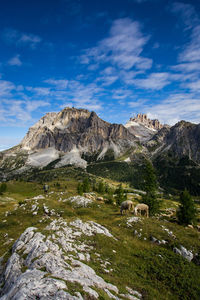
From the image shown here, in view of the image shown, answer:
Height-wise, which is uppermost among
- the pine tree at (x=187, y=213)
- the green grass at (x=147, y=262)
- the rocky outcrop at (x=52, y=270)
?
the rocky outcrop at (x=52, y=270)

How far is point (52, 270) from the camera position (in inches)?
568

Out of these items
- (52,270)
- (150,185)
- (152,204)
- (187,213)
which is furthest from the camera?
(150,185)

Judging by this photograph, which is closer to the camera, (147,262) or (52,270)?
(52,270)

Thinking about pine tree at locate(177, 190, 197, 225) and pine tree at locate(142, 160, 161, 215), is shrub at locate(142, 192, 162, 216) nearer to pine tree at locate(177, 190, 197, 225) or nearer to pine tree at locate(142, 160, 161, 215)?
pine tree at locate(142, 160, 161, 215)

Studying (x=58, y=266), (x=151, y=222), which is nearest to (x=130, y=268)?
(x=58, y=266)

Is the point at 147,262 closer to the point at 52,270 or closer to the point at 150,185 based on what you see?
the point at 52,270

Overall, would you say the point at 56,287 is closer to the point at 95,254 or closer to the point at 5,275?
the point at 5,275

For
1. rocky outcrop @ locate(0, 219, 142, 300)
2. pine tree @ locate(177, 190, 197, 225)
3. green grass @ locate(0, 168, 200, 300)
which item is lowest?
pine tree @ locate(177, 190, 197, 225)

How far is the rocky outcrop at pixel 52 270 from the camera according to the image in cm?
1110

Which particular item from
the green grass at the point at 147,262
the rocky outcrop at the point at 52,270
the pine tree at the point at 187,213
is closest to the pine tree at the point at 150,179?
the pine tree at the point at 187,213

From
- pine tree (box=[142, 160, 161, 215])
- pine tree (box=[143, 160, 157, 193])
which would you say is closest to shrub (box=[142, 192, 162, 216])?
pine tree (box=[142, 160, 161, 215])

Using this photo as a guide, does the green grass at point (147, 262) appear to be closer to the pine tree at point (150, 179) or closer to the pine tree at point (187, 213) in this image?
the pine tree at point (187, 213)

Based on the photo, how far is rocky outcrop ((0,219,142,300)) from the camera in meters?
11.1

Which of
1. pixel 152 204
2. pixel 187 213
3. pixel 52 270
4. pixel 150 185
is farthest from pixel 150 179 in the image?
pixel 52 270
